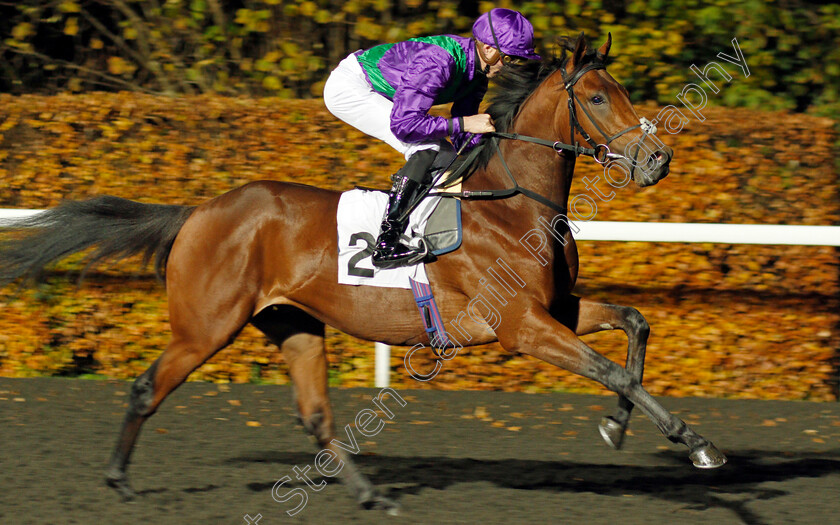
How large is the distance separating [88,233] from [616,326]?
2403 millimetres

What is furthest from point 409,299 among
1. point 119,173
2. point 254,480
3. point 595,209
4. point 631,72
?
point 631,72

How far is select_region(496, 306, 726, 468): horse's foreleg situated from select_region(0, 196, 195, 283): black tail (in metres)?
1.62

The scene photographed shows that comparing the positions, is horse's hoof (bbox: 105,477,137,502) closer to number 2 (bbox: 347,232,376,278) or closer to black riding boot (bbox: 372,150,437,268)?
number 2 (bbox: 347,232,376,278)

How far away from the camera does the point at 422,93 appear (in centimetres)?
373

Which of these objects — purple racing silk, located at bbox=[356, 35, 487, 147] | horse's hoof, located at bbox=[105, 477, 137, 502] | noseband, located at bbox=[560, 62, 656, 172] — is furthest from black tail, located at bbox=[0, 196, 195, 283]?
noseband, located at bbox=[560, 62, 656, 172]

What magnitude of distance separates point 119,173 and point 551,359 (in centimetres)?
363

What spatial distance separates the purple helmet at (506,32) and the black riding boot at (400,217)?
51cm

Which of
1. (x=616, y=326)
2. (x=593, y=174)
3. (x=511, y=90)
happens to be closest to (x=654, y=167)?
(x=616, y=326)

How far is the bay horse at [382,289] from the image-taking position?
375cm

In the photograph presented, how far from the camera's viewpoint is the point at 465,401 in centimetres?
563

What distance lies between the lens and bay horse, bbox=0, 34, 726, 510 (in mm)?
3748

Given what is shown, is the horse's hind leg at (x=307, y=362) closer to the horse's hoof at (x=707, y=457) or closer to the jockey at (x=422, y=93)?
the jockey at (x=422, y=93)

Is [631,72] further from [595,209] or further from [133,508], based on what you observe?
[133,508]

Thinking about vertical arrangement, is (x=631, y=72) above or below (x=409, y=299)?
above
